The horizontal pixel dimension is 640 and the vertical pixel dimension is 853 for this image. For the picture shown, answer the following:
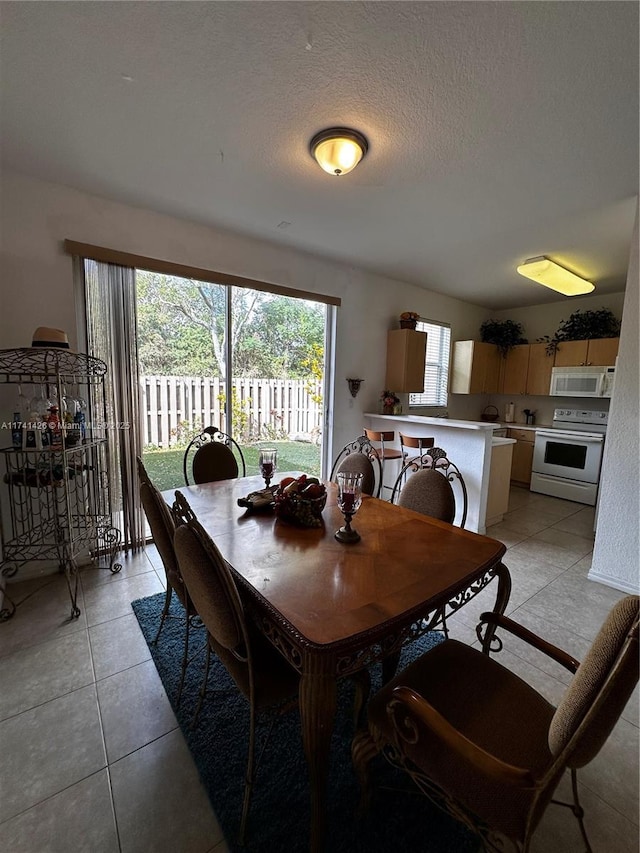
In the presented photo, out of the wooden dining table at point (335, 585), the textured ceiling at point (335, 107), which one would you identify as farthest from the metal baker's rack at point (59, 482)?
the textured ceiling at point (335, 107)

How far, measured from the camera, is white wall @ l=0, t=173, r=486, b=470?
2279mm

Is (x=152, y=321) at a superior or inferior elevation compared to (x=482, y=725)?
superior

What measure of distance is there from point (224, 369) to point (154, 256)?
1031 millimetres

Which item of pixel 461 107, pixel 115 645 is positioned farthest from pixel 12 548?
pixel 461 107

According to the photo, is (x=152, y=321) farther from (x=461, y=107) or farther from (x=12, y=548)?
(x=461, y=107)

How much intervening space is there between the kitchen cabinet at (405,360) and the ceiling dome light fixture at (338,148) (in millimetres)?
2525

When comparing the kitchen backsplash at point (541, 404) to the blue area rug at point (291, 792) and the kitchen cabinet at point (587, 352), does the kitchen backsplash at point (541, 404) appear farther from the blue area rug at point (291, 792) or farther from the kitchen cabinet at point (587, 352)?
the blue area rug at point (291, 792)

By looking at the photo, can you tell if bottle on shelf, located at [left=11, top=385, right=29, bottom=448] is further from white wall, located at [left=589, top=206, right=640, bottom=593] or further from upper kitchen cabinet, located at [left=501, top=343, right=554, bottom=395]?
upper kitchen cabinet, located at [left=501, top=343, right=554, bottom=395]

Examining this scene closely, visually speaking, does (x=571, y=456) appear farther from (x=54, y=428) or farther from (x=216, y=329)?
(x=54, y=428)

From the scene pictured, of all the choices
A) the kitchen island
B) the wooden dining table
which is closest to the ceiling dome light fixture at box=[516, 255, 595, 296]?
the kitchen island

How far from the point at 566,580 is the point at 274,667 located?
248cm

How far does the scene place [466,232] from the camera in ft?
9.64

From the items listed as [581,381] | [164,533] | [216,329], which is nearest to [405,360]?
[216,329]

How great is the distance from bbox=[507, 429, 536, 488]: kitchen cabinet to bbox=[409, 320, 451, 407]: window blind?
117 centimetres
